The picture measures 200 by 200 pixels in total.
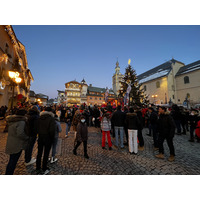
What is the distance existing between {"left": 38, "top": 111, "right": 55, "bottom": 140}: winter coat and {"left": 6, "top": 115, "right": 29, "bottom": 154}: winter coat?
454 millimetres

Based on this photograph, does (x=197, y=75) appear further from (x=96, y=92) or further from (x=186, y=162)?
(x=96, y=92)

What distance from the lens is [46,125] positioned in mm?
3109

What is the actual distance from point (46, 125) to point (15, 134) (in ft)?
2.78

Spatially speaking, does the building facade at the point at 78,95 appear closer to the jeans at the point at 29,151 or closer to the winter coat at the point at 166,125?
the winter coat at the point at 166,125

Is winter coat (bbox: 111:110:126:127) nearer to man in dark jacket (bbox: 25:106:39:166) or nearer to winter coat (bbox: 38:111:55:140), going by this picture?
winter coat (bbox: 38:111:55:140)

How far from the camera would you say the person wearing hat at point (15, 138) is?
2.72 m

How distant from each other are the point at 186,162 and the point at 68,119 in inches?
261

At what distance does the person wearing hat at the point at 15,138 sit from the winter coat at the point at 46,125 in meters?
0.42

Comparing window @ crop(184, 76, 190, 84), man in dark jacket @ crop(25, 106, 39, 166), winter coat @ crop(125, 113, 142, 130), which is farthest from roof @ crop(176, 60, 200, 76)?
man in dark jacket @ crop(25, 106, 39, 166)

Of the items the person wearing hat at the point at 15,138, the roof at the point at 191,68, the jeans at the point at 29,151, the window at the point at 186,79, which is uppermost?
the roof at the point at 191,68

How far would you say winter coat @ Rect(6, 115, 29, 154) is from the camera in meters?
2.73

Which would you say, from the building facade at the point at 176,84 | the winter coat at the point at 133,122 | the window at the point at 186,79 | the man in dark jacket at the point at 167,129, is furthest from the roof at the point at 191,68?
the winter coat at the point at 133,122
